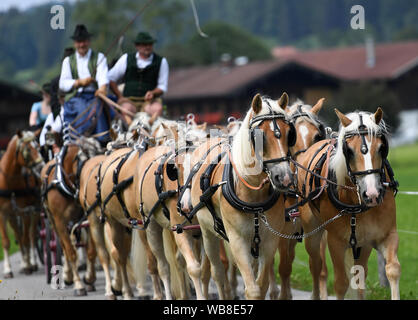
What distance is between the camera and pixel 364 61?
278 feet

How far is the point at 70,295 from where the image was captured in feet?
37.5

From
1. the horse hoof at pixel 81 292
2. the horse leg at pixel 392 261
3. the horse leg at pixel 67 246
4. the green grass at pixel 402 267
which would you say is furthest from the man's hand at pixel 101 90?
the horse leg at pixel 392 261

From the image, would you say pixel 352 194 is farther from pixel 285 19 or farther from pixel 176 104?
pixel 285 19

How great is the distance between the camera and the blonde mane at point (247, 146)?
7.07m

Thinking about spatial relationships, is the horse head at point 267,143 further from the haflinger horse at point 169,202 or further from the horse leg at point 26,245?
the horse leg at point 26,245

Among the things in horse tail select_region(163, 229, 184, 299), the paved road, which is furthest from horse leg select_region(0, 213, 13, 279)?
horse tail select_region(163, 229, 184, 299)

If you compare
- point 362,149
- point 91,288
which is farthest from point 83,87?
point 362,149

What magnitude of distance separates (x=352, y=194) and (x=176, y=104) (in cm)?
6650

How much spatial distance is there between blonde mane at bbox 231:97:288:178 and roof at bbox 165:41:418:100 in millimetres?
55162

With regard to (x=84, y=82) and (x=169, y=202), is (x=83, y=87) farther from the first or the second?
(x=169, y=202)

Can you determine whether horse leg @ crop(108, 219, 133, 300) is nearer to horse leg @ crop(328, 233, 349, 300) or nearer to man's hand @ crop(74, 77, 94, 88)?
man's hand @ crop(74, 77, 94, 88)

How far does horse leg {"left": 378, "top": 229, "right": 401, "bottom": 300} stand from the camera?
7133 millimetres

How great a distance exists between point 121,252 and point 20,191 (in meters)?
4.28

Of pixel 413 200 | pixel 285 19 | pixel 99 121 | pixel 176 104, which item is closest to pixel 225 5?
pixel 285 19
